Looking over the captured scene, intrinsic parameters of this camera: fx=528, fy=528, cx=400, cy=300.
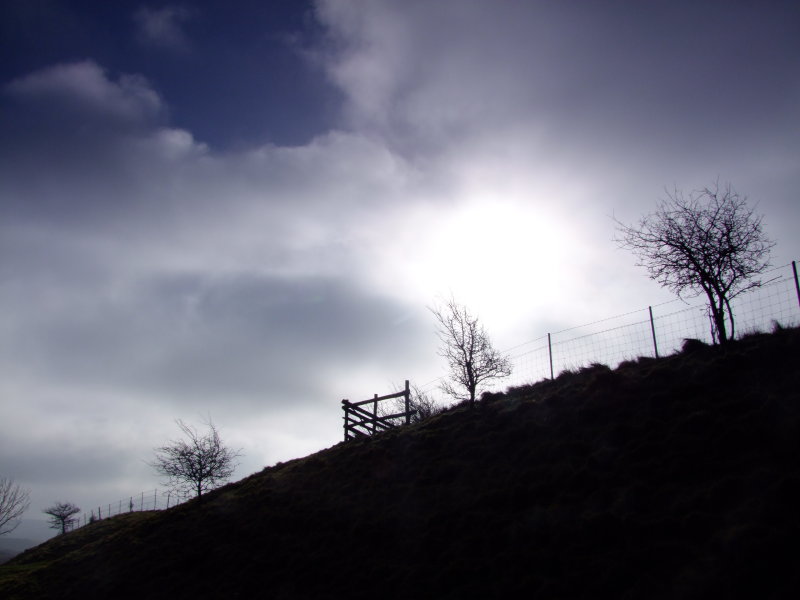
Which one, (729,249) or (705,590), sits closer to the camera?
(705,590)

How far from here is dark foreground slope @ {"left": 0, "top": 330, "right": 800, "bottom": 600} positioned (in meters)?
8.38

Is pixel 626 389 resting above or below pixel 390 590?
above

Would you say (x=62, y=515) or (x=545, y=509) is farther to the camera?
(x=62, y=515)

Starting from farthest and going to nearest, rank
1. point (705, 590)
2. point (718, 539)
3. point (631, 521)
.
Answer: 1. point (631, 521)
2. point (718, 539)
3. point (705, 590)

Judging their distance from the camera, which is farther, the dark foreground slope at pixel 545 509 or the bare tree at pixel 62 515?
the bare tree at pixel 62 515

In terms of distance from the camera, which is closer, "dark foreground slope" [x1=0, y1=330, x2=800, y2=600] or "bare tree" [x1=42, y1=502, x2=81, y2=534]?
"dark foreground slope" [x1=0, y1=330, x2=800, y2=600]

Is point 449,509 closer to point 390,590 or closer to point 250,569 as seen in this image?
point 390,590

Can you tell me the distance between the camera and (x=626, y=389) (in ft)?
48.2

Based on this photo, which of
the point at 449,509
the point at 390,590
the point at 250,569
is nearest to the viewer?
the point at 390,590

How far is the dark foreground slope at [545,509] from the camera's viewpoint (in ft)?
27.5

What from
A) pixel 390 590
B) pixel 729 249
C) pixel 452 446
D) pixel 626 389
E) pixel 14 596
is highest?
pixel 729 249

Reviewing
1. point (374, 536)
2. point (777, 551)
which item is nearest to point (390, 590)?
point (374, 536)

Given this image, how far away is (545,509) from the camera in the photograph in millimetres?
11055

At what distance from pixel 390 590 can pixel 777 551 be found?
6893 mm
